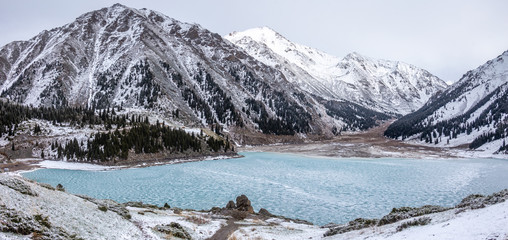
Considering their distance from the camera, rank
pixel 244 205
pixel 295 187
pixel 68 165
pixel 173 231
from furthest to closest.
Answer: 1. pixel 68 165
2. pixel 295 187
3. pixel 244 205
4. pixel 173 231

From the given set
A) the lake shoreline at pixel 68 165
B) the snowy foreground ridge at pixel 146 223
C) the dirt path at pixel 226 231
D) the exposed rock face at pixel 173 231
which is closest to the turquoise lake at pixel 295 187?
the lake shoreline at pixel 68 165

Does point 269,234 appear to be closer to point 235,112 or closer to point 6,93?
point 235,112

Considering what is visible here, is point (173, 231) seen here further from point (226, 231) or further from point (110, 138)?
point (110, 138)

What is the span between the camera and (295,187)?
60750 mm

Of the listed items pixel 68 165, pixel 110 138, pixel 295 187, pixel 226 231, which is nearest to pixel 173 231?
pixel 226 231

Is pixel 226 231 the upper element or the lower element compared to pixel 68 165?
lower

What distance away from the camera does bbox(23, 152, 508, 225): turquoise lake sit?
157 feet

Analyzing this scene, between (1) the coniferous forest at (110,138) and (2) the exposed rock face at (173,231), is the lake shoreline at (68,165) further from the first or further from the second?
(2) the exposed rock face at (173,231)

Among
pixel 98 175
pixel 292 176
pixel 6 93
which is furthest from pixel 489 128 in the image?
pixel 6 93

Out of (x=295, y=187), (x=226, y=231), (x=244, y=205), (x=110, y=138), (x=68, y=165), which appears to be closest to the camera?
(x=226, y=231)

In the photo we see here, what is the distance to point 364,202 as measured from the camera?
49656 mm

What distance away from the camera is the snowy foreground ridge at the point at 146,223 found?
14328 mm

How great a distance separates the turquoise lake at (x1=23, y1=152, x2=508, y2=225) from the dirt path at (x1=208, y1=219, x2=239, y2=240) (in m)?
13.9

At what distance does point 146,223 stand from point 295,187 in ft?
129
